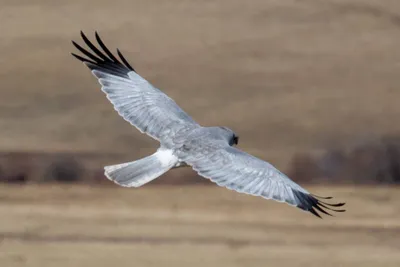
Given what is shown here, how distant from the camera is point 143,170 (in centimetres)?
216

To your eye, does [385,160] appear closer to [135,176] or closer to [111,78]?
[111,78]

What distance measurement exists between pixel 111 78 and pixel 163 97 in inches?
5.0

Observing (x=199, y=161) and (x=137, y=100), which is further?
(x=137, y=100)

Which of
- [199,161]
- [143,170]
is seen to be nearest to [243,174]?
[199,161]

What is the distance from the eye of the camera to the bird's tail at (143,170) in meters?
2.12

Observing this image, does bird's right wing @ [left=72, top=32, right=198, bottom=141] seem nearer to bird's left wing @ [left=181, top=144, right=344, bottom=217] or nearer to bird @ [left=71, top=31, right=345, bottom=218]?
bird @ [left=71, top=31, right=345, bottom=218]

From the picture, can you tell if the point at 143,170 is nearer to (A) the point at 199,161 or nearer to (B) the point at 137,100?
(A) the point at 199,161

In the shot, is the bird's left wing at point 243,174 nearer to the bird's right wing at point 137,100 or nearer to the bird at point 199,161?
the bird at point 199,161

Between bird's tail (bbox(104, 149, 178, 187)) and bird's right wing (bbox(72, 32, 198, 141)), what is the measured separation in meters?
0.09

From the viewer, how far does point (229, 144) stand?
87.9 inches

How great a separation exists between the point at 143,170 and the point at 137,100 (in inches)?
11.5

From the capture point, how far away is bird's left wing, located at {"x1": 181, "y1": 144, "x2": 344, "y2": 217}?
2.05 metres

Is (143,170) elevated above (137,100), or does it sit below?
below

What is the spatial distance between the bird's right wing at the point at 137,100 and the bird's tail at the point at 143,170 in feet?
0.30
